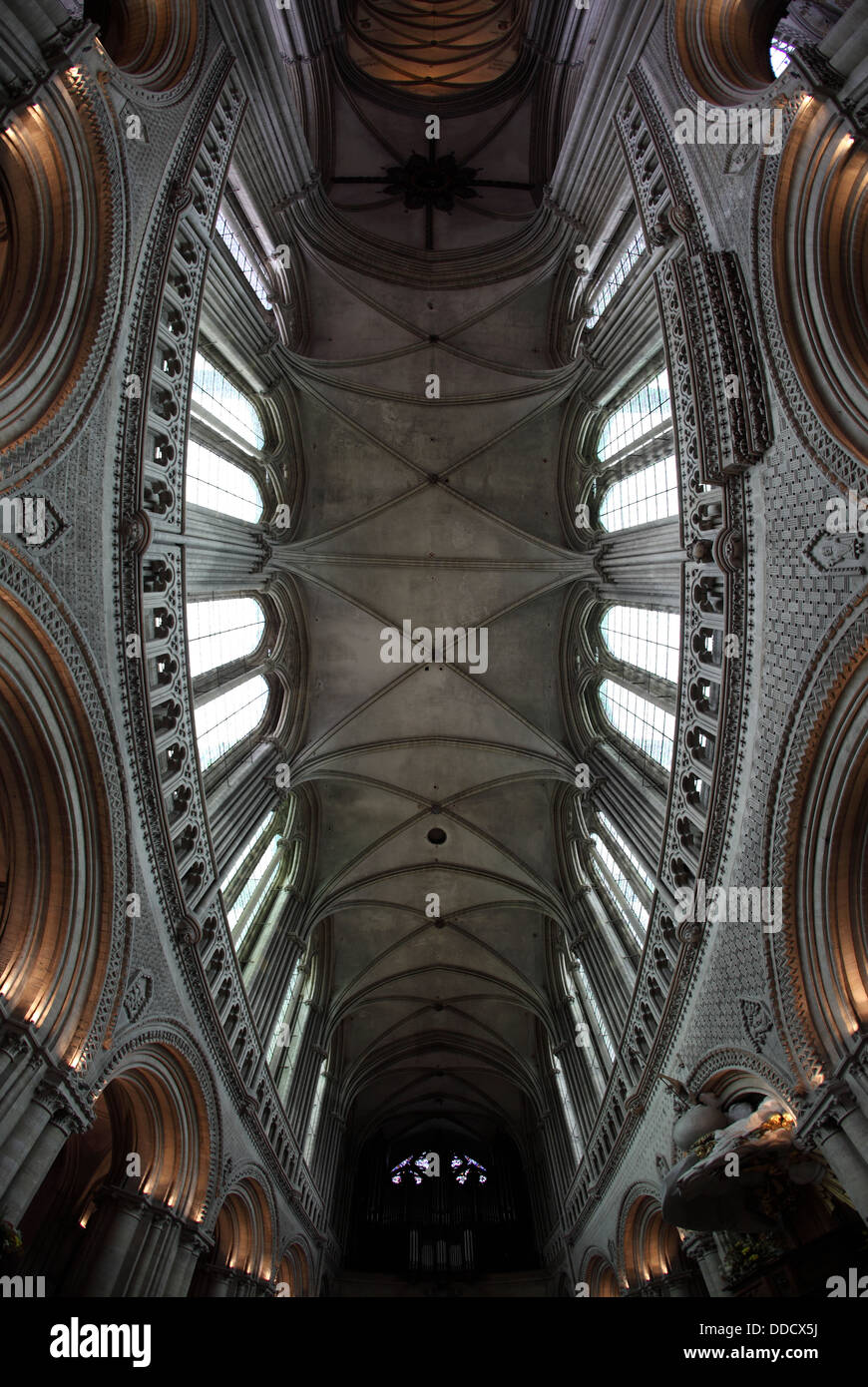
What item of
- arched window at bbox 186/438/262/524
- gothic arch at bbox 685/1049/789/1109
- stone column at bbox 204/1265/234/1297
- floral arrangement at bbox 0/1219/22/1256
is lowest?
floral arrangement at bbox 0/1219/22/1256

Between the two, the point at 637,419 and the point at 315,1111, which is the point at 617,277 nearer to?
the point at 637,419

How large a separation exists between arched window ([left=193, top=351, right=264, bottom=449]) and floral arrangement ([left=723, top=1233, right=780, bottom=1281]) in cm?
1738

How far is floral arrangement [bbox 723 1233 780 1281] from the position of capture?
10148 millimetres

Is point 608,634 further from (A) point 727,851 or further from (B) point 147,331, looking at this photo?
(B) point 147,331

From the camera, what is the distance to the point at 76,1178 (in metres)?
→ 12.8

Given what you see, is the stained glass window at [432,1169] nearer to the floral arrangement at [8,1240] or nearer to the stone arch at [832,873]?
the stone arch at [832,873]

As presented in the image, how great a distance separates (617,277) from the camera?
19469 mm

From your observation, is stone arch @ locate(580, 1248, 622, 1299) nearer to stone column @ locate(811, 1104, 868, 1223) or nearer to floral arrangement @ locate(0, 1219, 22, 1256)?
stone column @ locate(811, 1104, 868, 1223)

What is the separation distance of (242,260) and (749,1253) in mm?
21773

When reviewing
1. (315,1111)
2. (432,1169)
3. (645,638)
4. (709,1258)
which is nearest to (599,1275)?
(709,1258)

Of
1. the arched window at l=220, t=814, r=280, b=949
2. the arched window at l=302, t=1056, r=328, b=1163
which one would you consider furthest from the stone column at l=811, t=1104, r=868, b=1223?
the arched window at l=302, t=1056, r=328, b=1163
